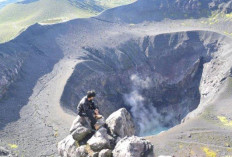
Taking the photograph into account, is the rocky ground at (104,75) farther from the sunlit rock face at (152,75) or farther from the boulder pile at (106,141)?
the boulder pile at (106,141)

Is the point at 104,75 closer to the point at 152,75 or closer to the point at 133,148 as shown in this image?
the point at 152,75

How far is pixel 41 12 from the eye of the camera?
131250 mm

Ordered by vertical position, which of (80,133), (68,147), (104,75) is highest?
(80,133)

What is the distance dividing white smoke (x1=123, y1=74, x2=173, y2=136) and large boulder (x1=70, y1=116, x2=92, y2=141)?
51.1m

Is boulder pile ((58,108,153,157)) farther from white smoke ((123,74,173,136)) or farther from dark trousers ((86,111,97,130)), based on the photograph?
white smoke ((123,74,173,136))

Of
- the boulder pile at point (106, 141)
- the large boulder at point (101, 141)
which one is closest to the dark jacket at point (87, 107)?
the boulder pile at point (106, 141)

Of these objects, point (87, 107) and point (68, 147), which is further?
point (68, 147)

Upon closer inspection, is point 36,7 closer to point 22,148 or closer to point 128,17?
point 128,17

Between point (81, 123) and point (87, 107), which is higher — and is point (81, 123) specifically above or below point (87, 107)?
below

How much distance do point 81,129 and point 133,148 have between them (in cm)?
583

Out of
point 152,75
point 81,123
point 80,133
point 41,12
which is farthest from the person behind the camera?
point 41,12

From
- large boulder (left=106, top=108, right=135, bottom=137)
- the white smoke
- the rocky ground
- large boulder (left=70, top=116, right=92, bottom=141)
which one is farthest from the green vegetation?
large boulder (left=106, top=108, right=135, bottom=137)

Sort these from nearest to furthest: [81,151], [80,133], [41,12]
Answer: [81,151] → [80,133] → [41,12]

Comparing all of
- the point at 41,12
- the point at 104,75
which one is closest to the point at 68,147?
the point at 104,75
